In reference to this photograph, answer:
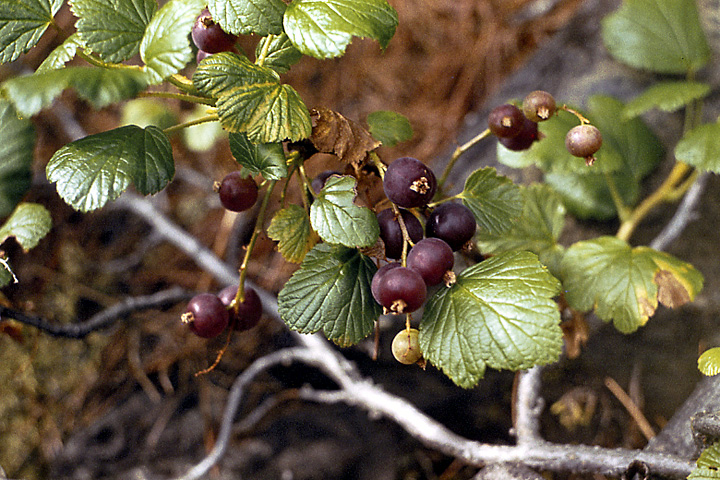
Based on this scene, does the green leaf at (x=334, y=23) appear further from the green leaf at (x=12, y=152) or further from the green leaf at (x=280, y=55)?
the green leaf at (x=12, y=152)

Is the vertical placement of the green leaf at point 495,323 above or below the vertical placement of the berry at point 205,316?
above

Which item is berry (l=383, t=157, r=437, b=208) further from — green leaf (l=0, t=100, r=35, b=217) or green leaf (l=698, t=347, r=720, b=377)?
green leaf (l=0, t=100, r=35, b=217)

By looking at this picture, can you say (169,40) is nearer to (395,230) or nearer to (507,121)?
(395,230)

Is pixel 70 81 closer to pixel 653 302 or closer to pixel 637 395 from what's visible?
pixel 653 302

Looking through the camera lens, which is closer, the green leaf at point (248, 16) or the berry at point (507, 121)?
the green leaf at point (248, 16)

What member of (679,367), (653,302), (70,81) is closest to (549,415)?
(679,367)

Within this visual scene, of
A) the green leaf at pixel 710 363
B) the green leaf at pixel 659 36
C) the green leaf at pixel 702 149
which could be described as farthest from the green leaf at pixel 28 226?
the green leaf at pixel 659 36

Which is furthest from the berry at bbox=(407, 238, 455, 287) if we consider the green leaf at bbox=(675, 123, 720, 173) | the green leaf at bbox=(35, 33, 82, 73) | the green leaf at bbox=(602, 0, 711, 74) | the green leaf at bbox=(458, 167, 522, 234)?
the green leaf at bbox=(602, 0, 711, 74)
